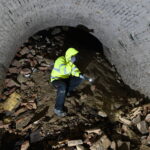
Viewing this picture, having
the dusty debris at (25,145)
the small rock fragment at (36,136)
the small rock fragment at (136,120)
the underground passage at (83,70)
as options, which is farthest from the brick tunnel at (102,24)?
the dusty debris at (25,145)

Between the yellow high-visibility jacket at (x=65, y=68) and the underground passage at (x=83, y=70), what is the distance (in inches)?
26.7

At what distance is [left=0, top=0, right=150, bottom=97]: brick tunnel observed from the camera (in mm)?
4562

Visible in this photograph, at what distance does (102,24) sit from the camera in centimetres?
559

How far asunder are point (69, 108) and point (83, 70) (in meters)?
1.44

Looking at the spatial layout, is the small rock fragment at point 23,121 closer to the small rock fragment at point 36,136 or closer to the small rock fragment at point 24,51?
the small rock fragment at point 36,136

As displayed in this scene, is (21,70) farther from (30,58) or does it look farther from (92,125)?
(92,125)

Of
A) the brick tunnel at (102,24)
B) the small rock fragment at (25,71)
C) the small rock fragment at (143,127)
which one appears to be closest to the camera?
the brick tunnel at (102,24)

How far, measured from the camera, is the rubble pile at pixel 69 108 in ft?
14.5

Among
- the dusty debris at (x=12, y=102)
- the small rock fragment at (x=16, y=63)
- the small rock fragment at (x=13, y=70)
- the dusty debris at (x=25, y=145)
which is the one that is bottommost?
the dusty debris at (x=25, y=145)

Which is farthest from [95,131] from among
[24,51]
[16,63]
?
[24,51]

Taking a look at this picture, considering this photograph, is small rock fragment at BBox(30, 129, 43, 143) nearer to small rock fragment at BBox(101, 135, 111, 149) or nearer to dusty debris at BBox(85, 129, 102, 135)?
dusty debris at BBox(85, 129, 102, 135)

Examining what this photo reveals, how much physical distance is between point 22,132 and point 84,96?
68.0 inches

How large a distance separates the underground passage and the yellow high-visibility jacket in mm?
677

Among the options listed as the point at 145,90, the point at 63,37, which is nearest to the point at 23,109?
the point at 63,37
